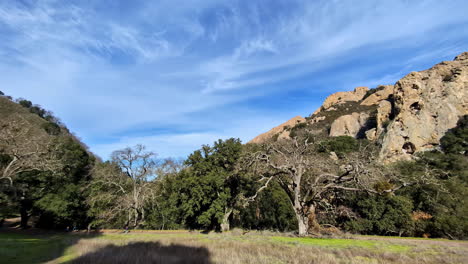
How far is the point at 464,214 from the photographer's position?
774 inches

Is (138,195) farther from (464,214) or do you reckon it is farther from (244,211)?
(464,214)

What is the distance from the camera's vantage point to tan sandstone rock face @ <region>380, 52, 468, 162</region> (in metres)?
45.1

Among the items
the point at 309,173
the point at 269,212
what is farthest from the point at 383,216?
the point at 269,212

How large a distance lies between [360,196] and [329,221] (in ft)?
14.4

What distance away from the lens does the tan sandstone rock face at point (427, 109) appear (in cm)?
4509

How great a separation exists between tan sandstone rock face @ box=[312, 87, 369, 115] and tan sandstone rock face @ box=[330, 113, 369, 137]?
43.3 m

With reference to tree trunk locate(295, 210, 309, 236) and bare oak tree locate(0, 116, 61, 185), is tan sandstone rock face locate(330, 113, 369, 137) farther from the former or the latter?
bare oak tree locate(0, 116, 61, 185)

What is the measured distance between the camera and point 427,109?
4697 cm

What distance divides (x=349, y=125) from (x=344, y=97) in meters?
57.0

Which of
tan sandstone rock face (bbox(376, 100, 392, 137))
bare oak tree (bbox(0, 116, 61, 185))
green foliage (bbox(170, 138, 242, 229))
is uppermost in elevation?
tan sandstone rock face (bbox(376, 100, 392, 137))

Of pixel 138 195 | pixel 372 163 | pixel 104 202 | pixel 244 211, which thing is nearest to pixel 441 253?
pixel 372 163

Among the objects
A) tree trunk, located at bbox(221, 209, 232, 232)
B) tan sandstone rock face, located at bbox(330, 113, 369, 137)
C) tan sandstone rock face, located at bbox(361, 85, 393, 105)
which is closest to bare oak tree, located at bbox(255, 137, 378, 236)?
tree trunk, located at bbox(221, 209, 232, 232)

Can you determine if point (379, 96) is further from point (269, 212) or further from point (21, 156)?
point (21, 156)

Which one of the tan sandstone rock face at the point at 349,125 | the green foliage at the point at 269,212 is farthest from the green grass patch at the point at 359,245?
the tan sandstone rock face at the point at 349,125
